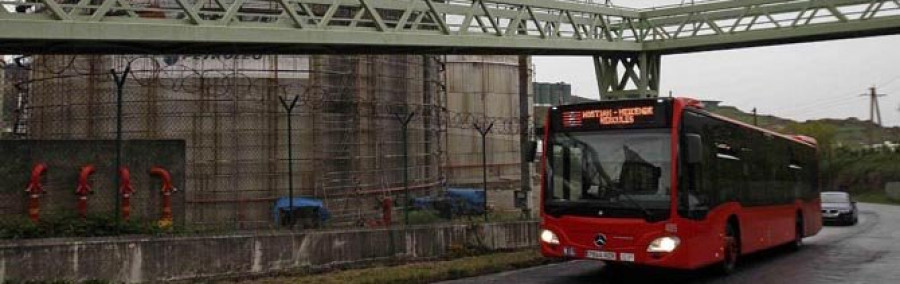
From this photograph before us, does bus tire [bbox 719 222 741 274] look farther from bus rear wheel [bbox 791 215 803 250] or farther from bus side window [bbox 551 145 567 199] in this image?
bus rear wheel [bbox 791 215 803 250]

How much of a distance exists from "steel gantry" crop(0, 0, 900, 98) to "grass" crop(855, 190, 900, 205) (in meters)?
41.9

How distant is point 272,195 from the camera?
69.8ft

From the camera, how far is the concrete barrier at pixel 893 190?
61.3 metres

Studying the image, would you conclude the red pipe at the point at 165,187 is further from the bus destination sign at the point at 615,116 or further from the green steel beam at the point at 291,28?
the bus destination sign at the point at 615,116

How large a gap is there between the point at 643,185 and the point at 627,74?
16.4m

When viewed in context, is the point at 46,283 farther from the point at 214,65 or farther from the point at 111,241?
the point at 214,65

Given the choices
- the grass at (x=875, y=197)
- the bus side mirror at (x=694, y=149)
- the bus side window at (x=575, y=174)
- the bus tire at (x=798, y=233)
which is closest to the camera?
the bus side mirror at (x=694, y=149)

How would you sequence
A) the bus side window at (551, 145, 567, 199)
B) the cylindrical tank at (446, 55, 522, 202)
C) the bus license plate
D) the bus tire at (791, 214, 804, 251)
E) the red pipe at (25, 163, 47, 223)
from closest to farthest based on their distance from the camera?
the bus license plate → the bus side window at (551, 145, 567, 199) → the red pipe at (25, 163, 47, 223) → the bus tire at (791, 214, 804, 251) → the cylindrical tank at (446, 55, 522, 202)

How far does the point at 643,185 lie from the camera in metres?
11.3

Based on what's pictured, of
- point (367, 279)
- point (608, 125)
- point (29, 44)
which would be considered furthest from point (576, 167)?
point (29, 44)

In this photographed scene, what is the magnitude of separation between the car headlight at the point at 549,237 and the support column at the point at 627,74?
1516 centimetres

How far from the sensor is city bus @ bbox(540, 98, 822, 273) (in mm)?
11156

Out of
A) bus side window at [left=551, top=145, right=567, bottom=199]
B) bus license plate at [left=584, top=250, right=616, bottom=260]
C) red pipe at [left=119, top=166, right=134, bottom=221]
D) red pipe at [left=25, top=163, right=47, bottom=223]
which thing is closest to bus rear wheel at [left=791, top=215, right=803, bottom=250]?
bus side window at [left=551, top=145, right=567, bottom=199]

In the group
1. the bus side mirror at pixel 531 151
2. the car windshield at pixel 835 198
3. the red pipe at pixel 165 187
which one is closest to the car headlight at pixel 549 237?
the bus side mirror at pixel 531 151
